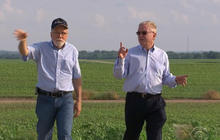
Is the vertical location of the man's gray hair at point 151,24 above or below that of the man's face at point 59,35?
above

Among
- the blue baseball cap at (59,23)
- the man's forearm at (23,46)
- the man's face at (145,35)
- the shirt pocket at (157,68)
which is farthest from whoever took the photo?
the shirt pocket at (157,68)

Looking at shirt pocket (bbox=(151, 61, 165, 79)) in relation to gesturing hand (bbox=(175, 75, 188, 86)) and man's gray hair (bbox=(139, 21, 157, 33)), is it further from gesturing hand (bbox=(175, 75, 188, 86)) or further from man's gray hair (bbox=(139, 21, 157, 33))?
man's gray hair (bbox=(139, 21, 157, 33))

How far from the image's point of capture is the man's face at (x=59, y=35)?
566 centimetres

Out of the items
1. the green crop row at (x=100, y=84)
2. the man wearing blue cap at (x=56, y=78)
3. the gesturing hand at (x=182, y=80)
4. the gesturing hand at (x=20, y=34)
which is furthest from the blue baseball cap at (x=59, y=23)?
the green crop row at (x=100, y=84)

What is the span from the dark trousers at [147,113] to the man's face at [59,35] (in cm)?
113

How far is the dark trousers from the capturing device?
19.3ft

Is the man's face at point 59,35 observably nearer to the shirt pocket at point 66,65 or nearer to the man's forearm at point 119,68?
the shirt pocket at point 66,65

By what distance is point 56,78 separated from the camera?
565 cm

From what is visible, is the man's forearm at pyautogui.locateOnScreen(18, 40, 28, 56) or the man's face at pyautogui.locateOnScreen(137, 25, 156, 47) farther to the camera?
the man's face at pyautogui.locateOnScreen(137, 25, 156, 47)

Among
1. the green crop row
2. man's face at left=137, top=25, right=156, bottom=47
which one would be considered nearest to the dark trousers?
man's face at left=137, top=25, right=156, bottom=47

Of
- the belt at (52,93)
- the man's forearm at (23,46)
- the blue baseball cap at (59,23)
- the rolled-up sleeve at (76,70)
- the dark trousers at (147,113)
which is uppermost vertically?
the blue baseball cap at (59,23)

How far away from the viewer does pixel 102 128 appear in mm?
8211

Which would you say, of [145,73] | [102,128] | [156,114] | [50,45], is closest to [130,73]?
[145,73]

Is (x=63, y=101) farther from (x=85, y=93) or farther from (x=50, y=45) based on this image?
(x=85, y=93)
